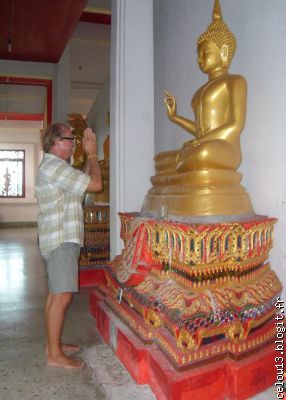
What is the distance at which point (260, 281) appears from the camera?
1630 mm

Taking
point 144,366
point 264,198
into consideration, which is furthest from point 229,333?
point 264,198

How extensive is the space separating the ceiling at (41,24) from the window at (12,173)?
4.79m

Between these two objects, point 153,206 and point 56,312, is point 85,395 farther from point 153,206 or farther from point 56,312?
point 153,206

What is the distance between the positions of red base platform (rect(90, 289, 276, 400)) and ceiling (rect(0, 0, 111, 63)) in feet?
12.4

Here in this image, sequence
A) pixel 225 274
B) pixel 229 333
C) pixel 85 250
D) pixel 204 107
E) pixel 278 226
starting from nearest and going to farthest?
pixel 229 333
pixel 225 274
pixel 278 226
pixel 204 107
pixel 85 250

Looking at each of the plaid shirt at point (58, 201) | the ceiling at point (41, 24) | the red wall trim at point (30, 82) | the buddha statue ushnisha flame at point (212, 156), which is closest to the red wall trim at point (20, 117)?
the red wall trim at point (30, 82)

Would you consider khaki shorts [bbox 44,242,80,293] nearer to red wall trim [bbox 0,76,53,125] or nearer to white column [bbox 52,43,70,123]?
white column [bbox 52,43,70,123]

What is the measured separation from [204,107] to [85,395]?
147 cm

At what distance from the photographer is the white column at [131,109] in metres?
2.53

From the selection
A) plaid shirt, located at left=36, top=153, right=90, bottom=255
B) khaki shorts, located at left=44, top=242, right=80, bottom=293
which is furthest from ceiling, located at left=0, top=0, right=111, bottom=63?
khaki shorts, located at left=44, top=242, right=80, bottom=293

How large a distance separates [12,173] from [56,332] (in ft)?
30.1

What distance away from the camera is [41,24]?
4.48 meters

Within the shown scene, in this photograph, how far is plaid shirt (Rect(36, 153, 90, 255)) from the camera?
164cm

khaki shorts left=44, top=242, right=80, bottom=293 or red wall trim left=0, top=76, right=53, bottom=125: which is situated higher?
red wall trim left=0, top=76, right=53, bottom=125
